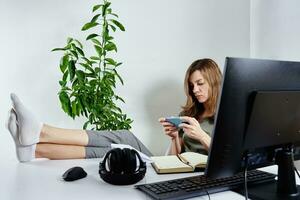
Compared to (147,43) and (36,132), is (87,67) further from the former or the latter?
(36,132)

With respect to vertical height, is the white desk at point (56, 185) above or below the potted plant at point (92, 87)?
below

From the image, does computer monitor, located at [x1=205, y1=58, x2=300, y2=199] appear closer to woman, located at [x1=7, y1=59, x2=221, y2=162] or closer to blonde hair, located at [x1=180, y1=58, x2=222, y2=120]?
woman, located at [x1=7, y1=59, x2=221, y2=162]

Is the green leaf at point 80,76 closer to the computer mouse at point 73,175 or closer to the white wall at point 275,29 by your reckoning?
the computer mouse at point 73,175

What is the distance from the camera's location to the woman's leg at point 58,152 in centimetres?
141

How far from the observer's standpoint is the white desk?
874 mm

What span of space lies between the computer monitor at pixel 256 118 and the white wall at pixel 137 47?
1.69 m

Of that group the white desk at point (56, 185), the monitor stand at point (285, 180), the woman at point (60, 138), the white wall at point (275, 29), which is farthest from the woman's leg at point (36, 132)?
the white wall at point (275, 29)

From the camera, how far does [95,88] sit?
2098 mm

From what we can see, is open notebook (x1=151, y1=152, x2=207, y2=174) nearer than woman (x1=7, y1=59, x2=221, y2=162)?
Yes

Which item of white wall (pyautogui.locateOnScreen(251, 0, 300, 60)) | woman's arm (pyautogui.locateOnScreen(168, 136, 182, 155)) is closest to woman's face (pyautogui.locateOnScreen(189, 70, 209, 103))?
woman's arm (pyautogui.locateOnScreen(168, 136, 182, 155))

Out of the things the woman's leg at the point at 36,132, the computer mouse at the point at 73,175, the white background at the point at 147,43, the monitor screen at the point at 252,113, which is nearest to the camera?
the monitor screen at the point at 252,113

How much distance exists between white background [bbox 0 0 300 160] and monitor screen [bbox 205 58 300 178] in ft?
4.90

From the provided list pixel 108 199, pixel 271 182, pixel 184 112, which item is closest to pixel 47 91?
pixel 184 112

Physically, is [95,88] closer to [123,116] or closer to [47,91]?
[123,116]
